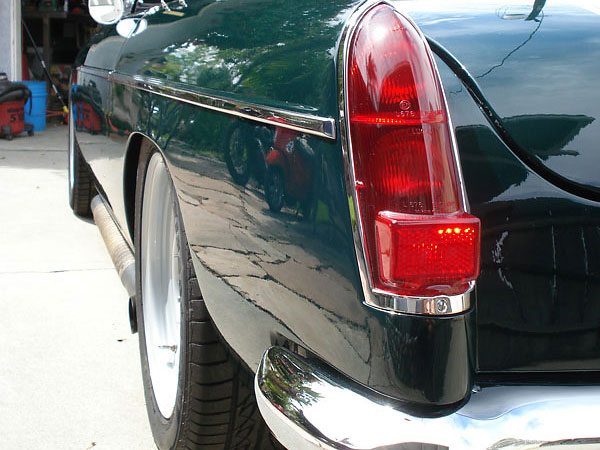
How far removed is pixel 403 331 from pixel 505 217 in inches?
11.2

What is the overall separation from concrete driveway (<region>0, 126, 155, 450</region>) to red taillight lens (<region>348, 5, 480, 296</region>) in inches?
58.1

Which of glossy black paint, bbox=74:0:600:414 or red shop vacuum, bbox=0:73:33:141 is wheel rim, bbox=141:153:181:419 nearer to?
glossy black paint, bbox=74:0:600:414

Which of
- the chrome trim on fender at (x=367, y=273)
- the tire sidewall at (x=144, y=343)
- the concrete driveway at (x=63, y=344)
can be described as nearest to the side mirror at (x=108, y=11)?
the tire sidewall at (x=144, y=343)

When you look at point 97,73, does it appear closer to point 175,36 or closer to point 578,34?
point 175,36

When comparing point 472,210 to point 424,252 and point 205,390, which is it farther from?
point 205,390

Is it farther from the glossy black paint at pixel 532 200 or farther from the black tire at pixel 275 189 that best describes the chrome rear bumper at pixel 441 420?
the black tire at pixel 275 189

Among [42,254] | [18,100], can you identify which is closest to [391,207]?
[42,254]

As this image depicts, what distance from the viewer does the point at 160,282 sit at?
8.15ft

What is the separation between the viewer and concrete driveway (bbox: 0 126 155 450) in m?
2.44

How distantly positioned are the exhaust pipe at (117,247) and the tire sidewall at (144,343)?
19 cm

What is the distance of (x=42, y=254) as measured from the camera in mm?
4234

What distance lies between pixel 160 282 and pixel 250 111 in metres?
1.14

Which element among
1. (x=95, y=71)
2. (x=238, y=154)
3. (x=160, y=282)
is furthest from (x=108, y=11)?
(x=238, y=154)

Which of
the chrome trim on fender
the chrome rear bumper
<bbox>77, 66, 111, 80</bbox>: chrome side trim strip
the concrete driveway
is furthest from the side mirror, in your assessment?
the chrome rear bumper
